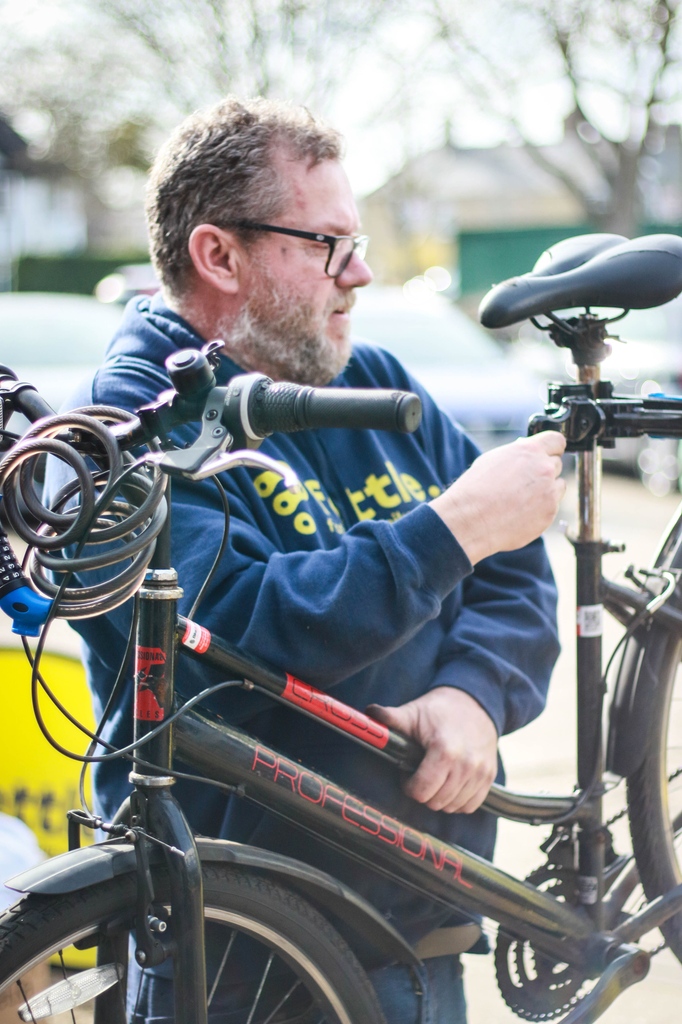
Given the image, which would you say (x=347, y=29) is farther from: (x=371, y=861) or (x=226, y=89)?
(x=371, y=861)

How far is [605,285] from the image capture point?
1917 mm

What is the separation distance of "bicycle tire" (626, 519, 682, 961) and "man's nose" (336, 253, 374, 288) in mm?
864

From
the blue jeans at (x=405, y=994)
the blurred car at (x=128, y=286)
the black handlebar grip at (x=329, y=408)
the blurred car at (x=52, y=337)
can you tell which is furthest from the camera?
the blurred car at (x=128, y=286)

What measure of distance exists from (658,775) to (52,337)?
7034mm

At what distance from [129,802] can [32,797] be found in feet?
4.79

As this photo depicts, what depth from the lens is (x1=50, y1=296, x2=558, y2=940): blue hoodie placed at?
5.50 feet

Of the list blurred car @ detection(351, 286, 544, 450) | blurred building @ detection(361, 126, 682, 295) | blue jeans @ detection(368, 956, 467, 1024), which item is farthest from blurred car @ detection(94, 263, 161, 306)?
blue jeans @ detection(368, 956, 467, 1024)

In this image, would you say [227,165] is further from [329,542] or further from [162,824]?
[162,824]

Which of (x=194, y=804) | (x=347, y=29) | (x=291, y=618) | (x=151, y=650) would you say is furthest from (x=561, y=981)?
(x=347, y=29)

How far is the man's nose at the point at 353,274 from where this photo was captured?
2.08 metres

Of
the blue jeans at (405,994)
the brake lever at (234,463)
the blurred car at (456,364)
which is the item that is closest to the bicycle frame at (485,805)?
the blue jeans at (405,994)

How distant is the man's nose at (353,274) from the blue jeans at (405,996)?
3.98 ft

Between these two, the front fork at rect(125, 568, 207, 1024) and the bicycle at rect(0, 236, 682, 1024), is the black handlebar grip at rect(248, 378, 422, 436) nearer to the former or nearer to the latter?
the bicycle at rect(0, 236, 682, 1024)

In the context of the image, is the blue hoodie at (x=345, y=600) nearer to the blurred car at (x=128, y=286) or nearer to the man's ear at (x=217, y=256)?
the man's ear at (x=217, y=256)
